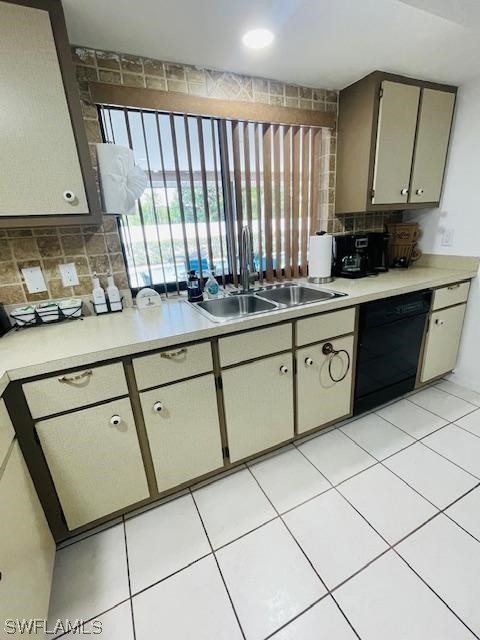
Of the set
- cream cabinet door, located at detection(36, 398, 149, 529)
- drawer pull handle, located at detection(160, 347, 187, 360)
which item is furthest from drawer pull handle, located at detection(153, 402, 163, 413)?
drawer pull handle, located at detection(160, 347, 187, 360)

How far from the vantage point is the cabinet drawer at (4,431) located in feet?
3.03

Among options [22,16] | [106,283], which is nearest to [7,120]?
[22,16]

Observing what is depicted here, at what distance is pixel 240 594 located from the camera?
111 cm

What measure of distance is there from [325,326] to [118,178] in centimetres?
135

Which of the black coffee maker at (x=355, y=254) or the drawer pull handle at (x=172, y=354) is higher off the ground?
the black coffee maker at (x=355, y=254)

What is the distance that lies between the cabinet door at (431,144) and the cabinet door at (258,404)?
67.5 inches

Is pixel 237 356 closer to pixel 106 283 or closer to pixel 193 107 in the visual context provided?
pixel 106 283

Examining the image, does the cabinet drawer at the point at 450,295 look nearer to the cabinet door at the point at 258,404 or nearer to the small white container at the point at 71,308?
the cabinet door at the point at 258,404

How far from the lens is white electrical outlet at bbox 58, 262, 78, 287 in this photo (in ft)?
5.14

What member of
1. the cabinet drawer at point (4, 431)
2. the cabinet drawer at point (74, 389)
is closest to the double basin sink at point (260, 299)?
the cabinet drawer at point (74, 389)

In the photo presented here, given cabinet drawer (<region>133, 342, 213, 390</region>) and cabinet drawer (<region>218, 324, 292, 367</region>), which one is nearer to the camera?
cabinet drawer (<region>133, 342, 213, 390</region>)

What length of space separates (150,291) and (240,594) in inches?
58.5

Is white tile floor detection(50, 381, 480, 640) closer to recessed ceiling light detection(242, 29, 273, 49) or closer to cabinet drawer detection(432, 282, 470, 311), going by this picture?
cabinet drawer detection(432, 282, 470, 311)

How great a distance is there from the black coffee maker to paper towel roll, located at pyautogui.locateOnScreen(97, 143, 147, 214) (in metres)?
1.44
